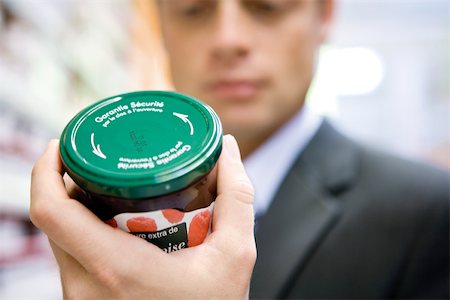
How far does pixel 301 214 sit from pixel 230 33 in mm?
455

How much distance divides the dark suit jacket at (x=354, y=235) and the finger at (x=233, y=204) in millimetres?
481

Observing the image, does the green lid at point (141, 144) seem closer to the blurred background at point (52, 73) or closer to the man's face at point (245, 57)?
the man's face at point (245, 57)

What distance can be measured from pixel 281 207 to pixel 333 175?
0.63 ft

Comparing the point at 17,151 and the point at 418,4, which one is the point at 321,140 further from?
the point at 418,4

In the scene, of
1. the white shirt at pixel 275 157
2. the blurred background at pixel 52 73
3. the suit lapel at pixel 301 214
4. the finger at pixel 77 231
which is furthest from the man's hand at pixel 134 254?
the blurred background at pixel 52 73

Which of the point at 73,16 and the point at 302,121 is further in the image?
the point at 73,16

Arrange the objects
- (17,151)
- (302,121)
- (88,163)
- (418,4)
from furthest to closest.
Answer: (418,4) < (17,151) < (302,121) < (88,163)

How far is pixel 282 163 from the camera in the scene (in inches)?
49.2

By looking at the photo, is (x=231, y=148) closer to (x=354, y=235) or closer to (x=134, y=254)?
(x=134, y=254)

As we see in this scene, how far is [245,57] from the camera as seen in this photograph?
3.87 ft

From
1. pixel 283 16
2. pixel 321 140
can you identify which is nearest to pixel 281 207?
pixel 321 140

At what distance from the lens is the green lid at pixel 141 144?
0.48m

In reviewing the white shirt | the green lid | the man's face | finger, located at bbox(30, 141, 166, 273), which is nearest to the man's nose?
the man's face

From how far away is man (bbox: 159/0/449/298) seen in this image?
1.06m
